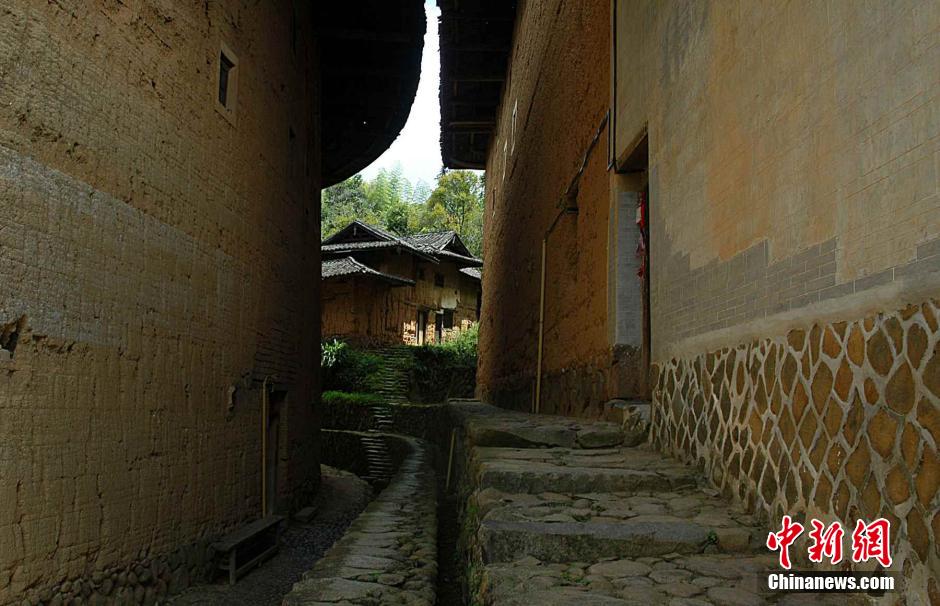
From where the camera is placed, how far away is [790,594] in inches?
111

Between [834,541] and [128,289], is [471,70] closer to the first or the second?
[128,289]

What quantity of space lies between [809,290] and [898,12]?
1149mm

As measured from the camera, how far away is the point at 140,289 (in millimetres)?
5918

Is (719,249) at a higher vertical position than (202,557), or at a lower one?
higher

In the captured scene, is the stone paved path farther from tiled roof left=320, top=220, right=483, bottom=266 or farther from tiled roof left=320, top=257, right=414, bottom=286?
tiled roof left=320, top=220, right=483, bottom=266

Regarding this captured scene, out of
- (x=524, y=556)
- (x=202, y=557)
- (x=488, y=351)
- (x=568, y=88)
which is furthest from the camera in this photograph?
(x=488, y=351)

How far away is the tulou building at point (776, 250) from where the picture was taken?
2.47 m

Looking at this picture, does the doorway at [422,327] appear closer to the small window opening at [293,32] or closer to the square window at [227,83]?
the small window opening at [293,32]

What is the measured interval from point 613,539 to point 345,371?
24.9m

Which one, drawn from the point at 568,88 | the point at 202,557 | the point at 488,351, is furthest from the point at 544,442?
the point at 488,351

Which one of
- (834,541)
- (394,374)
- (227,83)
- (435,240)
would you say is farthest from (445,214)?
(834,541)

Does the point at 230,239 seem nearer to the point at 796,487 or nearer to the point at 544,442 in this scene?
the point at 544,442

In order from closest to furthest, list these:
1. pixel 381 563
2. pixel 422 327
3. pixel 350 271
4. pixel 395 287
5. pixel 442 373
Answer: pixel 381 563 → pixel 350 271 → pixel 442 373 → pixel 395 287 → pixel 422 327

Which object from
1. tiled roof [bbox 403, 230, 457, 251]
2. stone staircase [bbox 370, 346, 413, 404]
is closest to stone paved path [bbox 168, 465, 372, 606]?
stone staircase [bbox 370, 346, 413, 404]
